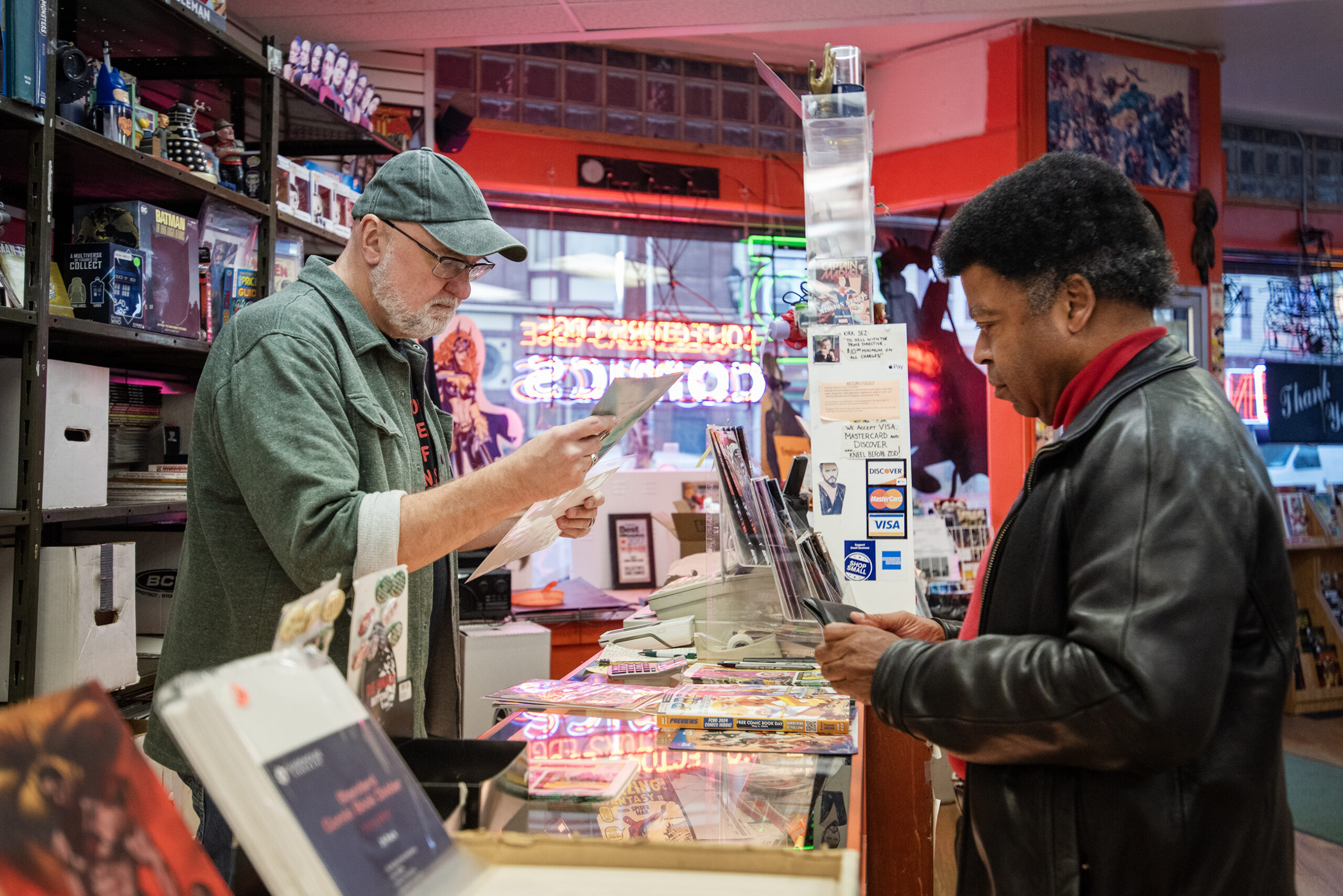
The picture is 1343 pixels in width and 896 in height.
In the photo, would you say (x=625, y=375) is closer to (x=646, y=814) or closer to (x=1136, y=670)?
A: (x=646, y=814)

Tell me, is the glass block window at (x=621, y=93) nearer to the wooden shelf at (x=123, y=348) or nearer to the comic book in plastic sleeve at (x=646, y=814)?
the wooden shelf at (x=123, y=348)

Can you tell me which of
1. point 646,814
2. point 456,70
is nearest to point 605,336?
point 456,70

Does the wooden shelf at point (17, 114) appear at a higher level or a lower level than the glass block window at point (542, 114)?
lower

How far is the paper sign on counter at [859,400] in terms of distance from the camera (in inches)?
118

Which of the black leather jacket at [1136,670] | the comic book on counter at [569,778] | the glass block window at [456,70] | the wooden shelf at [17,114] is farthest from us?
the glass block window at [456,70]

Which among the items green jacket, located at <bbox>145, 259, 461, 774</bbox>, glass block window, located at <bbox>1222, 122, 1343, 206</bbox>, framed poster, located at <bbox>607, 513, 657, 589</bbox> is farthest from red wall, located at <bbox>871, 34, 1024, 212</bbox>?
green jacket, located at <bbox>145, 259, 461, 774</bbox>

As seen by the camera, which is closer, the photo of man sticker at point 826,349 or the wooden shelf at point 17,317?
the wooden shelf at point 17,317

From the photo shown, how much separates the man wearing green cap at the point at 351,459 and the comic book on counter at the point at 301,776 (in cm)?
35

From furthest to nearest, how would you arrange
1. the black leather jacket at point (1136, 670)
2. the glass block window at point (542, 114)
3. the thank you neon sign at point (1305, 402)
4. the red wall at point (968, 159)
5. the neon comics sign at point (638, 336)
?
the thank you neon sign at point (1305, 402) → the neon comics sign at point (638, 336) → the glass block window at point (542, 114) → the red wall at point (968, 159) → the black leather jacket at point (1136, 670)

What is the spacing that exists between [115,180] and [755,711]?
99.0 inches

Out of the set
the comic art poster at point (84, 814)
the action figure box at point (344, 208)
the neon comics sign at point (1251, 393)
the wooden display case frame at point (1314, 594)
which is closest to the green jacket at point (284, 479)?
the comic art poster at point (84, 814)

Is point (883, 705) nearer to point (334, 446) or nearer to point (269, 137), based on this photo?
point (334, 446)

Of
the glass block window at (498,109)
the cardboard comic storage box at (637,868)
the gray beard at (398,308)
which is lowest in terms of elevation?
the cardboard comic storage box at (637,868)

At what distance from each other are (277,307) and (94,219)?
69.2 inches
